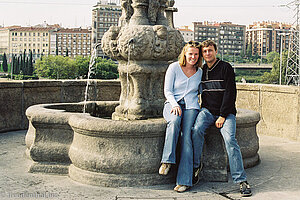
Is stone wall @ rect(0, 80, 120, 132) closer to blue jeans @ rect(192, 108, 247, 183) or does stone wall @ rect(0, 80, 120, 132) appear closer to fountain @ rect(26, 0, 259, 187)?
fountain @ rect(26, 0, 259, 187)

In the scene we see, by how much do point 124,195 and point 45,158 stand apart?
1.53 meters

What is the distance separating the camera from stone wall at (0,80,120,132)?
886 centimetres

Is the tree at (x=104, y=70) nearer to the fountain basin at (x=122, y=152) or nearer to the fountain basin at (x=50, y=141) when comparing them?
the fountain basin at (x=50, y=141)

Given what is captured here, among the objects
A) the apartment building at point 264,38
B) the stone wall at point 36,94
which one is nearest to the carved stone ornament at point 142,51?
the stone wall at point 36,94

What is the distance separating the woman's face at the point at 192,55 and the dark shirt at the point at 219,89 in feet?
0.66

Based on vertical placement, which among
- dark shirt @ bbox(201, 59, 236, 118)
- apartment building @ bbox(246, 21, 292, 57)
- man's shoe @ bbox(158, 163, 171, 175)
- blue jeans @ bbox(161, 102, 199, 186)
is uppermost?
apartment building @ bbox(246, 21, 292, 57)

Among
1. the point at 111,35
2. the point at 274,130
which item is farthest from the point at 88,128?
the point at 274,130

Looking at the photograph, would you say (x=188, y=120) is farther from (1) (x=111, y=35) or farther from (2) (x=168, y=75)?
(1) (x=111, y=35)

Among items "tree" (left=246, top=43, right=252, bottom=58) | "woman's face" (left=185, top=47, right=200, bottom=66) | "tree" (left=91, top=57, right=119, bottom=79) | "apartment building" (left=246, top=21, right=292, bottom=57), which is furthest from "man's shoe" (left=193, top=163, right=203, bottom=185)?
"apartment building" (left=246, top=21, right=292, bottom=57)

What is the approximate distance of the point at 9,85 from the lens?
8.84 metres

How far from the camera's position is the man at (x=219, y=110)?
4.86m

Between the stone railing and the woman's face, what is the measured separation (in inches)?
154

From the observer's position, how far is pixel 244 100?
31.0ft

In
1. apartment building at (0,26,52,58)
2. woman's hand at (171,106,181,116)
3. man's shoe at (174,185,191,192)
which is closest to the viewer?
man's shoe at (174,185,191,192)
